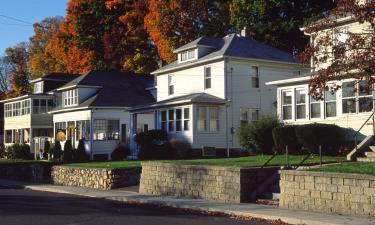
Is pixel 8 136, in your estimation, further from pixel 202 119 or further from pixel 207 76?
pixel 202 119

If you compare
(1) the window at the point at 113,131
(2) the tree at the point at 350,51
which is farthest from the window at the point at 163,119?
(2) the tree at the point at 350,51

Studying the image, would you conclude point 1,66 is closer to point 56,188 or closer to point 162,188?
point 56,188

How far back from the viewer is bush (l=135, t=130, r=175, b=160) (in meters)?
35.7

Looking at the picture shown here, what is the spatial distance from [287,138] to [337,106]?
2955 millimetres

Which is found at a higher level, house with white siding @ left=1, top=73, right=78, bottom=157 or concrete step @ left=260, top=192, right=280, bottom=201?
house with white siding @ left=1, top=73, right=78, bottom=157

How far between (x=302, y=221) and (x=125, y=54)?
176 ft

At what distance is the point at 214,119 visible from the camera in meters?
37.2

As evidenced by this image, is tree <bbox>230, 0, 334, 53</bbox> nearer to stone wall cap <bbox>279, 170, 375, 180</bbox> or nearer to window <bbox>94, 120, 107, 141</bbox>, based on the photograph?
window <bbox>94, 120, 107, 141</bbox>

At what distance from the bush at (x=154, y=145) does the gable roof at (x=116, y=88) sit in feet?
33.5

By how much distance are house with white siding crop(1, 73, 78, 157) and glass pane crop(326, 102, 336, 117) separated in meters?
33.6

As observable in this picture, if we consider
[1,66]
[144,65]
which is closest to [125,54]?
[144,65]

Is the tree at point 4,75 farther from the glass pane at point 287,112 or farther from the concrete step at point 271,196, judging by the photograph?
the concrete step at point 271,196

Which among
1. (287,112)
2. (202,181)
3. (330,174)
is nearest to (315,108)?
(287,112)

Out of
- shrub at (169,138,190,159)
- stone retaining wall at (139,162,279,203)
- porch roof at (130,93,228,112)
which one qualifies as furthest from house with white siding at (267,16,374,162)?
shrub at (169,138,190,159)
